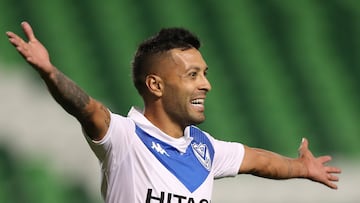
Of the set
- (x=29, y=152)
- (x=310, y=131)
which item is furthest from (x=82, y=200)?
(x=310, y=131)

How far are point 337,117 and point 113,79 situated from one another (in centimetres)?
94

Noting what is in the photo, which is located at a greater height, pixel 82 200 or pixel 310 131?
pixel 310 131

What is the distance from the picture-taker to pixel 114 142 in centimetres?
241

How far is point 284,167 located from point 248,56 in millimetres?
953

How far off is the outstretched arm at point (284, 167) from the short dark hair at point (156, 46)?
1.45ft

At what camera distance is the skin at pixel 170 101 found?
7.11ft

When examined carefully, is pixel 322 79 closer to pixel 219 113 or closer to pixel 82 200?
pixel 219 113

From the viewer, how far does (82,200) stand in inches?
142

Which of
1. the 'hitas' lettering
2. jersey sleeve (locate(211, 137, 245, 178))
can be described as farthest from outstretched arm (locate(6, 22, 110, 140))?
jersey sleeve (locate(211, 137, 245, 178))

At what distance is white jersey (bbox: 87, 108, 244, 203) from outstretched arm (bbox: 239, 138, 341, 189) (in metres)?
0.31

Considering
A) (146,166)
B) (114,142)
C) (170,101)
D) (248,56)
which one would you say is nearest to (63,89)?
(114,142)

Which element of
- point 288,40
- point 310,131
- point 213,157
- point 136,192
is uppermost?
point 288,40

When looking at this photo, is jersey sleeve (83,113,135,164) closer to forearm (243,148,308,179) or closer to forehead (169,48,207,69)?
forehead (169,48,207,69)

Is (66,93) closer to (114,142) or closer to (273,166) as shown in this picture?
(114,142)
